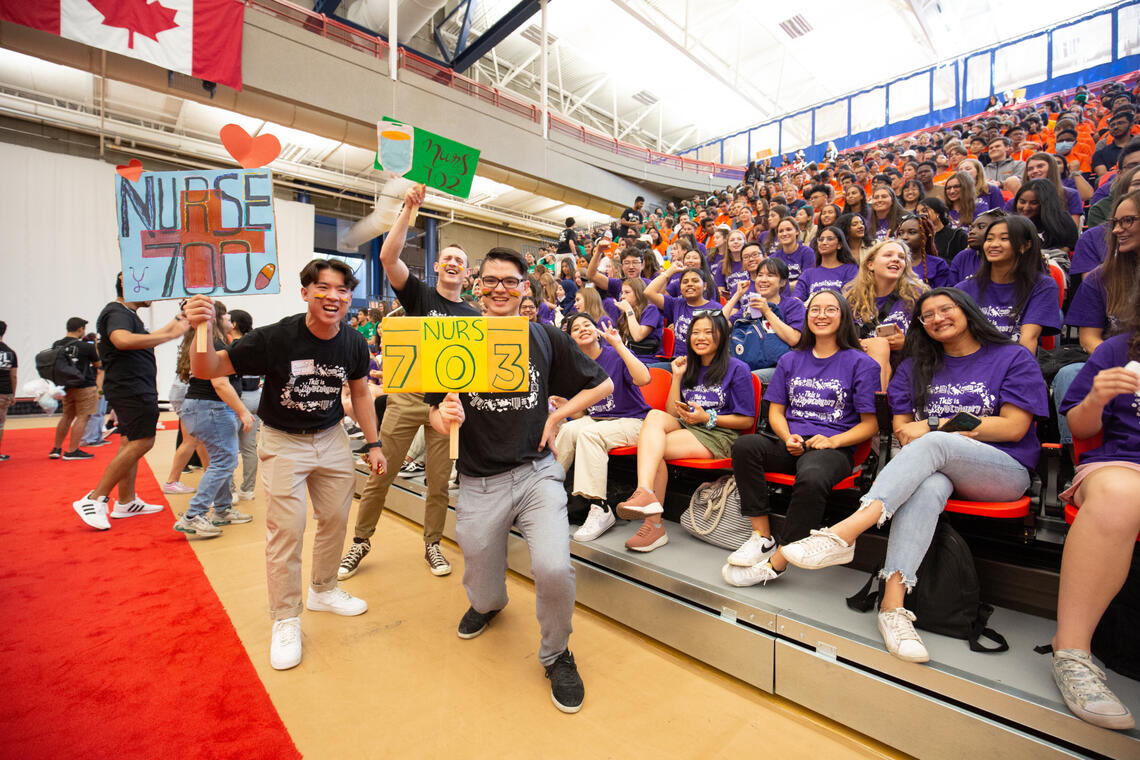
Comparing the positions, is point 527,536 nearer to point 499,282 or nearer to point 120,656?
point 499,282

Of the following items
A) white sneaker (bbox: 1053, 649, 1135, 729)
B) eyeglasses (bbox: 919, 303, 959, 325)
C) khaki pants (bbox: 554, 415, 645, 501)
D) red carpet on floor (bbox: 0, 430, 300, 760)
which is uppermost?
eyeglasses (bbox: 919, 303, 959, 325)

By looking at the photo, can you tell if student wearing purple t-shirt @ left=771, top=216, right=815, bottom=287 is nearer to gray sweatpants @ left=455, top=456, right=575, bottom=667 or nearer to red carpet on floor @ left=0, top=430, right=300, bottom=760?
gray sweatpants @ left=455, top=456, right=575, bottom=667

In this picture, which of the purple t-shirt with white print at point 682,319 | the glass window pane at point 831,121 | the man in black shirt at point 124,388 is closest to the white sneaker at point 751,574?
the purple t-shirt with white print at point 682,319

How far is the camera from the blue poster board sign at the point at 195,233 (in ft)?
6.65

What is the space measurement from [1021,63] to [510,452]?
18.5 metres

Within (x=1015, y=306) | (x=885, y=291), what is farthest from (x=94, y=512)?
(x=1015, y=306)

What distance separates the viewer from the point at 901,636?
157cm

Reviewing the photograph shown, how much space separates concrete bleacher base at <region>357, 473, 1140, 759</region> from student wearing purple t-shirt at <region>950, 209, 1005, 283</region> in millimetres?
1988

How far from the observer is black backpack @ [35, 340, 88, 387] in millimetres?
5461

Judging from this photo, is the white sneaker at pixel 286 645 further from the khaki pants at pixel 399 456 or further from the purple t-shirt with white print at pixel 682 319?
the purple t-shirt with white print at pixel 682 319

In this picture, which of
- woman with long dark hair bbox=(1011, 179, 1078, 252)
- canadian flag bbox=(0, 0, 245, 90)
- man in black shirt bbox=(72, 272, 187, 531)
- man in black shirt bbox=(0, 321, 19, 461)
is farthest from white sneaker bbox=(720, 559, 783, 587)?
canadian flag bbox=(0, 0, 245, 90)

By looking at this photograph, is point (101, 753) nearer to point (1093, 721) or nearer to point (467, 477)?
point (467, 477)

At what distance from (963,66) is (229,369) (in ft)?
63.5

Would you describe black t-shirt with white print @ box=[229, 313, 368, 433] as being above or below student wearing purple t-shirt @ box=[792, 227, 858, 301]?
below
